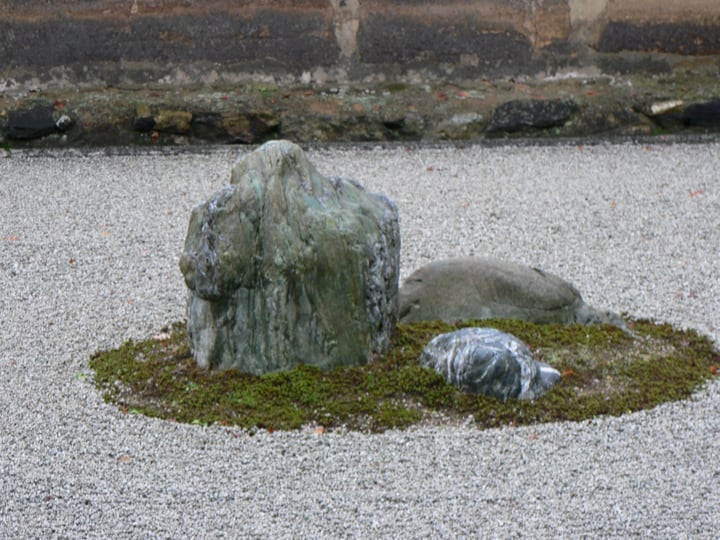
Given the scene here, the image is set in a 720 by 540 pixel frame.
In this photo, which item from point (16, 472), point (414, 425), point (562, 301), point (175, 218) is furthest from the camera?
point (175, 218)

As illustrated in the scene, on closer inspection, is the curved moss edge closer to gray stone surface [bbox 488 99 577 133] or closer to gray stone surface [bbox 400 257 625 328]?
gray stone surface [bbox 400 257 625 328]

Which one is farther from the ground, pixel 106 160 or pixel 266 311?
pixel 266 311

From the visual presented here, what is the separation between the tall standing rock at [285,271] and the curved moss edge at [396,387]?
11cm

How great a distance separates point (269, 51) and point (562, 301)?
502cm

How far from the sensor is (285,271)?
16.4ft

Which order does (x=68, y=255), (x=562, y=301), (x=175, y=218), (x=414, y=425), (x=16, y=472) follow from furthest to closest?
(x=175, y=218)
(x=68, y=255)
(x=562, y=301)
(x=414, y=425)
(x=16, y=472)

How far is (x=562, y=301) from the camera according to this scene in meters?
5.87

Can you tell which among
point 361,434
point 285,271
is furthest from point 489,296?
point 361,434

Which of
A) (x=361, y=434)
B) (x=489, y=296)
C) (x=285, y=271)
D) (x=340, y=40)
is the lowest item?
(x=361, y=434)

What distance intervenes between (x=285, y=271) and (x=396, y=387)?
0.74 meters

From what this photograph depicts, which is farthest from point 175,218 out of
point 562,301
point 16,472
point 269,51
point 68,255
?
point 16,472

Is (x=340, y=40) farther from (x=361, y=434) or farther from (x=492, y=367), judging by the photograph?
(x=361, y=434)

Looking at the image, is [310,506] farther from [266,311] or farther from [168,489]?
[266,311]

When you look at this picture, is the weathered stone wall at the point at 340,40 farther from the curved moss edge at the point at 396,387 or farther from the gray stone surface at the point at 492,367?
the gray stone surface at the point at 492,367
